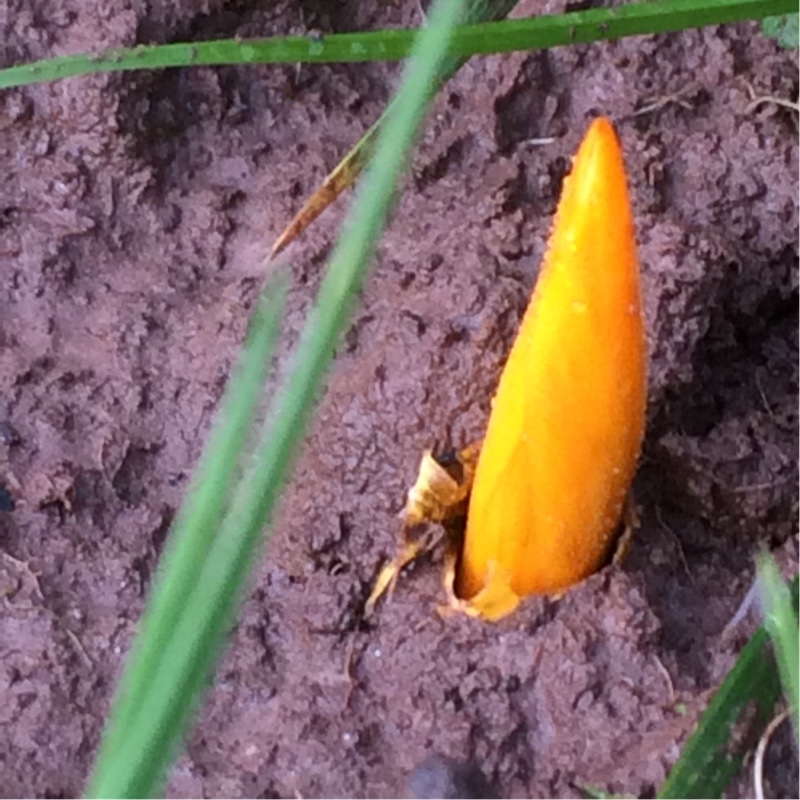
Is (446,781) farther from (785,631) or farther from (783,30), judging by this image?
(783,30)

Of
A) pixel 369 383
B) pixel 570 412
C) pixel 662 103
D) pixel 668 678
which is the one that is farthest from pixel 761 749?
pixel 662 103

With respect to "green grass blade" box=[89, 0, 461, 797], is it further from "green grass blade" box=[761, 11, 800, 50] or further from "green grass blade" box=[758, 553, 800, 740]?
"green grass blade" box=[761, 11, 800, 50]

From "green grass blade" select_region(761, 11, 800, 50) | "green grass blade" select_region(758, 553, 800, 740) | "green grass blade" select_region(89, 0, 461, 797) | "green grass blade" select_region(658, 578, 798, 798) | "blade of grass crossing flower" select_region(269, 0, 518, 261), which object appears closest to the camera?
"green grass blade" select_region(89, 0, 461, 797)

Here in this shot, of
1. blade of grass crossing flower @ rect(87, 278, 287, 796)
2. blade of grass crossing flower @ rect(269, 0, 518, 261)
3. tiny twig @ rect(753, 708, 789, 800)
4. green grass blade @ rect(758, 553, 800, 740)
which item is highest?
blade of grass crossing flower @ rect(269, 0, 518, 261)

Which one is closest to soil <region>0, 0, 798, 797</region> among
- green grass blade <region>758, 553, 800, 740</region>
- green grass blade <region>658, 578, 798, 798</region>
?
green grass blade <region>658, 578, 798, 798</region>

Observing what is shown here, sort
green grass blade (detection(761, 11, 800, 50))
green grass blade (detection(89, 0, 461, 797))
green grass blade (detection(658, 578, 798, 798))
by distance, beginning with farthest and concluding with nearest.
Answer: green grass blade (detection(761, 11, 800, 50)), green grass blade (detection(658, 578, 798, 798)), green grass blade (detection(89, 0, 461, 797))

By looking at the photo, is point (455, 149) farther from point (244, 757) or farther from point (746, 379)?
point (244, 757)

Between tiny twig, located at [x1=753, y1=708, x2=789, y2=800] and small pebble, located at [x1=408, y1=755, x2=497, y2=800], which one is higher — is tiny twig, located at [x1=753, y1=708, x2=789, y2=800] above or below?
above

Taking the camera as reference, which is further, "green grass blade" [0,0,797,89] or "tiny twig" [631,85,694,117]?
"tiny twig" [631,85,694,117]
